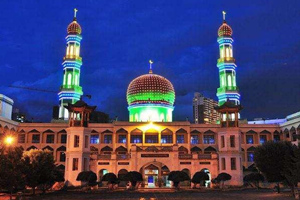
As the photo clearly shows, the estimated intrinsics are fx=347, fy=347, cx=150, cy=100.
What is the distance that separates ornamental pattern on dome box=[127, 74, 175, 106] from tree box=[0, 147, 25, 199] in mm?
44447

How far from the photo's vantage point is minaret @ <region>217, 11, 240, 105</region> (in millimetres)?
80494

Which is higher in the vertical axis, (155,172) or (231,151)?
(231,151)

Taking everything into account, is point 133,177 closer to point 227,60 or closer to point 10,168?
point 10,168

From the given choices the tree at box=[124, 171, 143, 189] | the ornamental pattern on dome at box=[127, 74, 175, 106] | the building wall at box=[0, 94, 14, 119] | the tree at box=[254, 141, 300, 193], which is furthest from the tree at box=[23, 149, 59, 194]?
the building wall at box=[0, 94, 14, 119]

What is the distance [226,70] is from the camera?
81875mm

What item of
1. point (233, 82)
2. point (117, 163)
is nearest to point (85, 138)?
point (117, 163)

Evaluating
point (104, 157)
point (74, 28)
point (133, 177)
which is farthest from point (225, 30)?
point (133, 177)

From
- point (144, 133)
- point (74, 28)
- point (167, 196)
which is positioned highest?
point (74, 28)

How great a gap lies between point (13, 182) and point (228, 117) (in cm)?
3742

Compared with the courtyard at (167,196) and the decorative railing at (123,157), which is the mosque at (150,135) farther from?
the courtyard at (167,196)

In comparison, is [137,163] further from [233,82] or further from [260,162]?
[233,82]

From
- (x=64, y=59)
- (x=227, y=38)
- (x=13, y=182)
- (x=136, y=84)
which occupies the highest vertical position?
(x=227, y=38)

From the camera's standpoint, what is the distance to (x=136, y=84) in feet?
255

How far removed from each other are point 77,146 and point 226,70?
1683 inches
